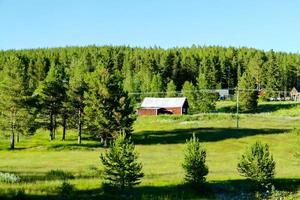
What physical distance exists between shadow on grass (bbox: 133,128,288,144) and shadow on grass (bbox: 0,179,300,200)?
32401mm

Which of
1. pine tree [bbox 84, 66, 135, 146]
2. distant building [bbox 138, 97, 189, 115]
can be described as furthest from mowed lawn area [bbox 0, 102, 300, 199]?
distant building [bbox 138, 97, 189, 115]

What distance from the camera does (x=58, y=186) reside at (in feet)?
110

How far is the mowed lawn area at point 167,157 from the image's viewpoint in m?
34.7

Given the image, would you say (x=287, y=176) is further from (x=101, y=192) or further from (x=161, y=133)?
(x=161, y=133)

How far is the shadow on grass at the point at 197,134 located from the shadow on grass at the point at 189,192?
32.4 meters

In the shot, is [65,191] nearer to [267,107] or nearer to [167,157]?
[167,157]

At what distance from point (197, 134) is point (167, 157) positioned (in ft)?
68.4

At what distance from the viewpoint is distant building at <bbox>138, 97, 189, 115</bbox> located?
117 m

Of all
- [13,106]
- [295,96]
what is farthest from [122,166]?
[295,96]

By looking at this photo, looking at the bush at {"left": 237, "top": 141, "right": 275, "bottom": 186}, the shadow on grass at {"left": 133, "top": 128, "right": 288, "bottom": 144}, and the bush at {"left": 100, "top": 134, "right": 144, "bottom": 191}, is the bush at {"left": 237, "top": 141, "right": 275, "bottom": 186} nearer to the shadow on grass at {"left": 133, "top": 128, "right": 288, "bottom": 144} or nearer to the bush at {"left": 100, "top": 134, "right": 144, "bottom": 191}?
the bush at {"left": 100, "top": 134, "right": 144, "bottom": 191}

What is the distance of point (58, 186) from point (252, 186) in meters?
15.1

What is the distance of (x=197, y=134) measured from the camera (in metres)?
78.2

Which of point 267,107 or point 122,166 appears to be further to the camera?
point 267,107

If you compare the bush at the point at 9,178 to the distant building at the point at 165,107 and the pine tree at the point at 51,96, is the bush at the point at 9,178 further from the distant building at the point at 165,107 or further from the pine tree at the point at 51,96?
the distant building at the point at 165,107
